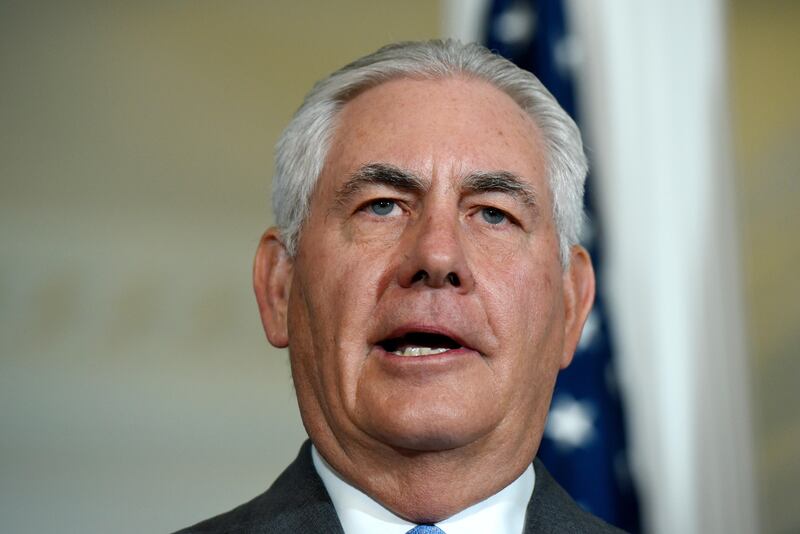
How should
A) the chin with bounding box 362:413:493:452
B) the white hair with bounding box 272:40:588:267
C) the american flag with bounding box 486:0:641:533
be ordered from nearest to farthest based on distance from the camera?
1. the chin with bounding box 362:413:493:452
2. the white hair with bounding box 272:40:588:267
3. the american flag with bounding box 486:0:641:533

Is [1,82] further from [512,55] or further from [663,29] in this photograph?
[663,29]

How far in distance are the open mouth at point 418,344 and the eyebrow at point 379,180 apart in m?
0.27

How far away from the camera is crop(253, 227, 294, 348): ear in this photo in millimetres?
2320

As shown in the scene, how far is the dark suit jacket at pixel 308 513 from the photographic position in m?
2.12

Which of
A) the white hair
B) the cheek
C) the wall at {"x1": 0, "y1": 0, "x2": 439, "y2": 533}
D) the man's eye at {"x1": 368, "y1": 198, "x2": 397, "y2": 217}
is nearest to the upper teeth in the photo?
the cheek

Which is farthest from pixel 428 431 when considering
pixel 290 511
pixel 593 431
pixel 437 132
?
pixel 593 431

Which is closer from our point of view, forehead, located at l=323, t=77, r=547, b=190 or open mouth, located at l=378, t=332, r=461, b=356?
open mouth, located at l=378, t=332, r=461, b=356

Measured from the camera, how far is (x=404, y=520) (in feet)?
6.87

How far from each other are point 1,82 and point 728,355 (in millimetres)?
3443

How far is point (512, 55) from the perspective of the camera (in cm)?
372

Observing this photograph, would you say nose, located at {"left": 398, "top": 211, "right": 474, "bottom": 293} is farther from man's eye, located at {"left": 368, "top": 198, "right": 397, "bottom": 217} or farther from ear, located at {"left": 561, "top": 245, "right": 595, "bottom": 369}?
ear, located at {"left": 561, "top": 245, "right": 595, "bottom": 369}

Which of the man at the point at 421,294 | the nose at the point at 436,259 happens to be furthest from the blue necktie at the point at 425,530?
the nose at the point at 436,259

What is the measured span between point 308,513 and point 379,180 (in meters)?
0.63

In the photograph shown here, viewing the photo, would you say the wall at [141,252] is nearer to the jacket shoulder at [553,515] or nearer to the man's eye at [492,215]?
the jacket shoulder at [553,515]
